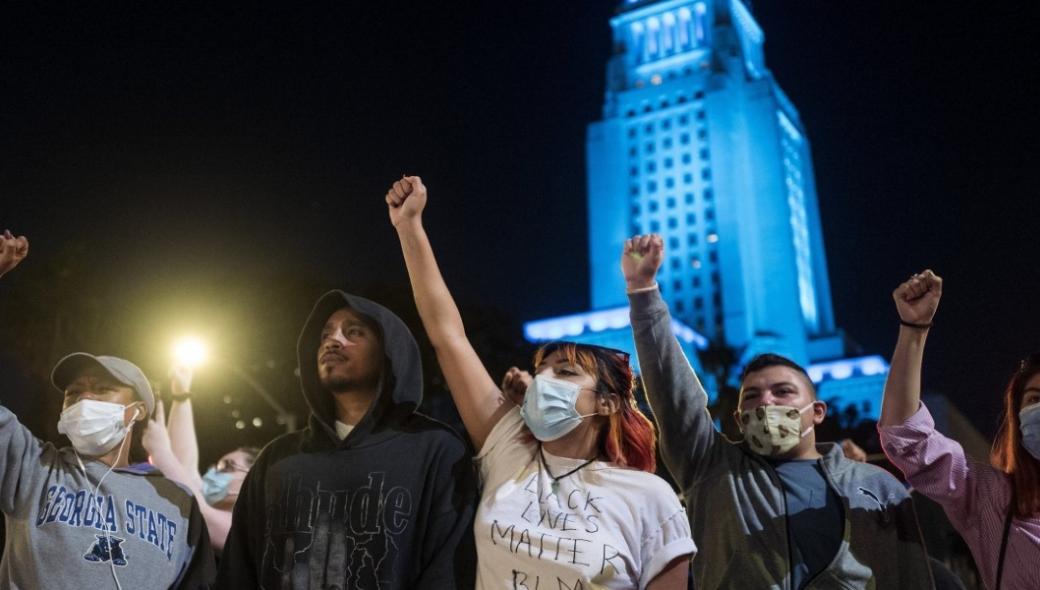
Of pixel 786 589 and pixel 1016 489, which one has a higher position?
pixel 1016 489

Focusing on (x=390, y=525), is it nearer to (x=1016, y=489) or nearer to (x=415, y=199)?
(x=415, y=199)

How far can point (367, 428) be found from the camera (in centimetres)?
444

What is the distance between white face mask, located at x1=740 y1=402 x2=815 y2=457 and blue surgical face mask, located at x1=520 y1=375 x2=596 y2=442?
3.27ft

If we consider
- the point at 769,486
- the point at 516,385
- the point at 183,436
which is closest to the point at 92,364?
the point at 183,436

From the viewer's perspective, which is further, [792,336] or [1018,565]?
[792,336]

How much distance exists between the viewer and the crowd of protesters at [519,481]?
4043 mm

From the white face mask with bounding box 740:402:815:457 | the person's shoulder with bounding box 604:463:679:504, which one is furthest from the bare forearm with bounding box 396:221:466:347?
the white face mask with bounding box 740:402:815:457

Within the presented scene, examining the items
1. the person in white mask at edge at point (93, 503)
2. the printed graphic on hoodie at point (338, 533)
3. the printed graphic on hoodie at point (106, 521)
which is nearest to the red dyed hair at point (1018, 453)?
the printed graphic on hoodie at point (338, 533)

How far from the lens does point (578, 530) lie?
151 inches

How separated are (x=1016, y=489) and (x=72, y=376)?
456 centimetres

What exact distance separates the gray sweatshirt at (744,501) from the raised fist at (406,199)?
3.57ft

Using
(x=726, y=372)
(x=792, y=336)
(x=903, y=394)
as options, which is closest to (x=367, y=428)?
(x=903, y=394)

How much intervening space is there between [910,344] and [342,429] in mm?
2681

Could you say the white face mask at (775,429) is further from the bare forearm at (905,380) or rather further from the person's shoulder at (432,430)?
the person's shoulder at (432,430)
